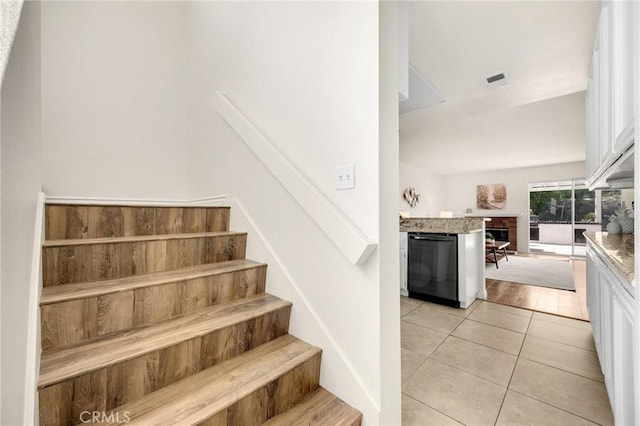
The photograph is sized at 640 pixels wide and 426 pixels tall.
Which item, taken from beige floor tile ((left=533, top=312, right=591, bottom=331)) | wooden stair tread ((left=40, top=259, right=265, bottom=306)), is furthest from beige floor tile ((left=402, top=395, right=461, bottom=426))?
beige floor tile ((left=533, top=312, right=591, bottom=331))

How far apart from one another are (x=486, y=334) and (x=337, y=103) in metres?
2.43

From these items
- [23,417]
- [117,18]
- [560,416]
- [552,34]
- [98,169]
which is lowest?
[560,416]

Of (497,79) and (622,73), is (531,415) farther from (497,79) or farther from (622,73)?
(497,79)

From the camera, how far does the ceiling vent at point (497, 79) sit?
258 cm

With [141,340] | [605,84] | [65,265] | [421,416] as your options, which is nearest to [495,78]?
[605,84]

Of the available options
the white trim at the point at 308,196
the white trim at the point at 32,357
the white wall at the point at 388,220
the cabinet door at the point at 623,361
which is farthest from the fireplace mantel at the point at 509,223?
the white trim at the point at 32,357

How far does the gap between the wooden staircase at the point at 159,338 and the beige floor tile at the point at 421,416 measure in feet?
1.36

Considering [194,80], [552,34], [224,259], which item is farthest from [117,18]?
[552,34]

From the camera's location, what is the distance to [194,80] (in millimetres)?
2672

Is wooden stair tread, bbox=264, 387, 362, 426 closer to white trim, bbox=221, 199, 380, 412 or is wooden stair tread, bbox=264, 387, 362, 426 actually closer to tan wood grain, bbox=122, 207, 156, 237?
white trim, bbox=221, 199, 380, 412

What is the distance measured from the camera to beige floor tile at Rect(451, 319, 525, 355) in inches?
85.9

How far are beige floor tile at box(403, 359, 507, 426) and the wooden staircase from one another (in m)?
0.64

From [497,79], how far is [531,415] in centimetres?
279

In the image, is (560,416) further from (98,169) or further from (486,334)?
(98,169)
